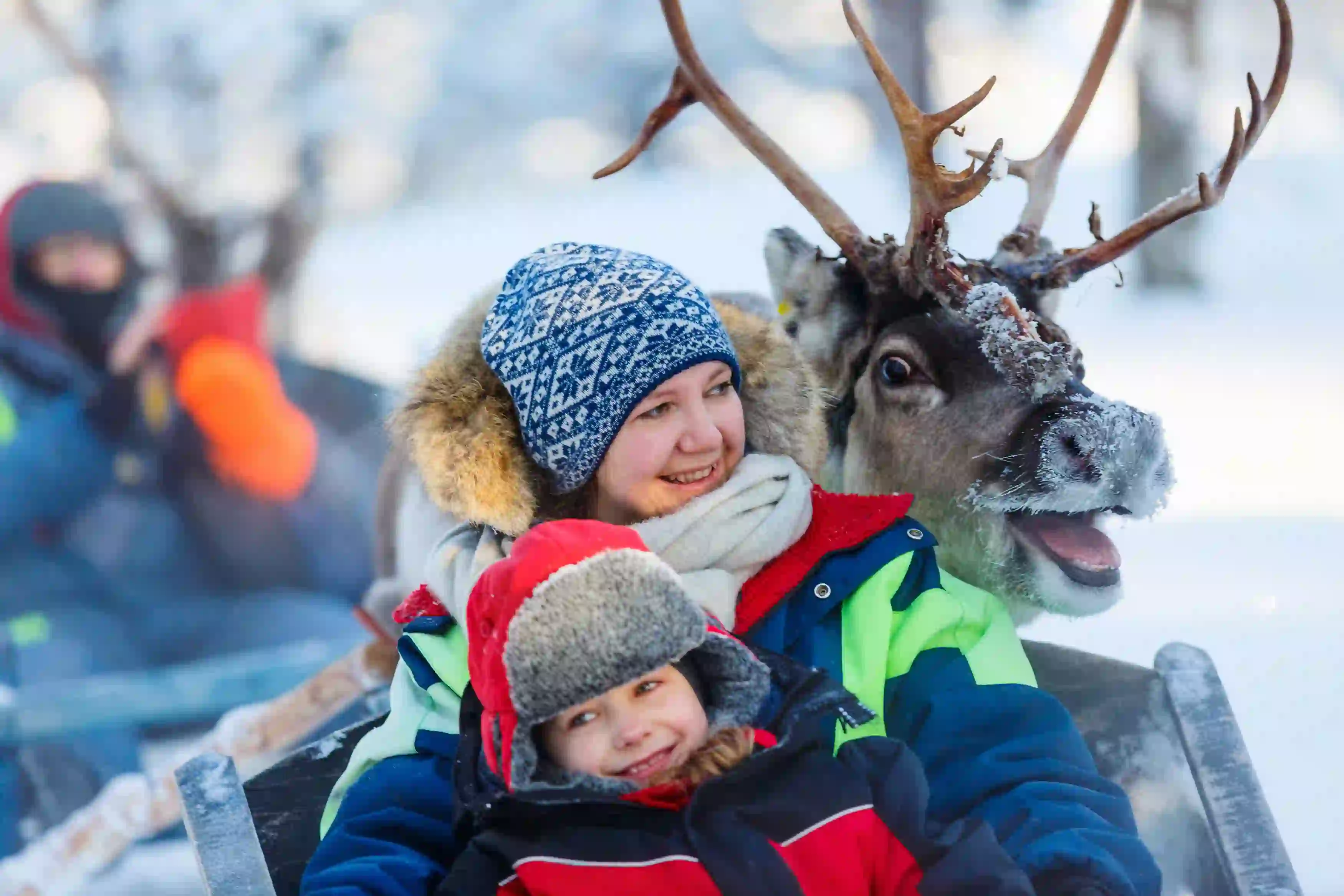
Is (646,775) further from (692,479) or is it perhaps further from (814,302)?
(814,302)

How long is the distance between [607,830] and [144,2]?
8744mm

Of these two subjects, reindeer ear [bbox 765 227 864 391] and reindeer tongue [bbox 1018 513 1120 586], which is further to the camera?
reindeer ear [bbox 765 227 864 391]

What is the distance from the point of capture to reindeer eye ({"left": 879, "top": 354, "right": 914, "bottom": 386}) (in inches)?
96.0

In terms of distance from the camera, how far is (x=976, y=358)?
7.68 ft

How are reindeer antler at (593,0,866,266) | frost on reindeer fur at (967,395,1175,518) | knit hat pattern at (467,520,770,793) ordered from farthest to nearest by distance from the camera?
reindeer antler at (593,0,866,266), frost on reindeer fur at (967,395,1175,518), knit hat pattern at (467,520,770,793)

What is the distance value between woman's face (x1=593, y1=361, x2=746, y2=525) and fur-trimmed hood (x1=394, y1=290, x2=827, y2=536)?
129 millimetres

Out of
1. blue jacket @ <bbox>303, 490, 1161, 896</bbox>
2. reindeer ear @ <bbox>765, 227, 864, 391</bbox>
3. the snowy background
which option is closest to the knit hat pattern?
blue jacket @ <bbox>303, 490, 1161, 896</bbox>

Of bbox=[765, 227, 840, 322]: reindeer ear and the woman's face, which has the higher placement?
bbox=[765, 227, 840, 322]: reindeer ear

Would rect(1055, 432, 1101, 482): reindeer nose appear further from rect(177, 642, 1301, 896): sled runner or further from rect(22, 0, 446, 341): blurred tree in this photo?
rect(22, 0, 446, 341): blurred tree

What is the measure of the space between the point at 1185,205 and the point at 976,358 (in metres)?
0.43

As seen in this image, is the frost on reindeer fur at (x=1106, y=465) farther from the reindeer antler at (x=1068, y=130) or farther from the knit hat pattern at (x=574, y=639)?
the knit hat pattern at (x=574, y=639)

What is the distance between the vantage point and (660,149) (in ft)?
32.8

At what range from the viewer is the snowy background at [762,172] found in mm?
5527

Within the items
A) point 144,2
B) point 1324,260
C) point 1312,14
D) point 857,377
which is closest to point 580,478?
point 857,377
